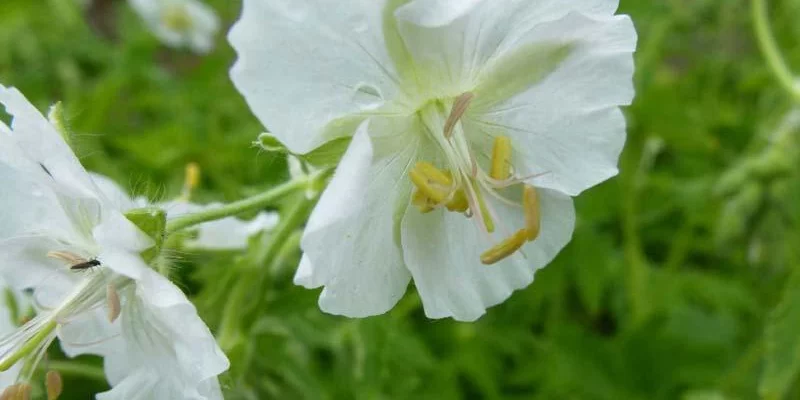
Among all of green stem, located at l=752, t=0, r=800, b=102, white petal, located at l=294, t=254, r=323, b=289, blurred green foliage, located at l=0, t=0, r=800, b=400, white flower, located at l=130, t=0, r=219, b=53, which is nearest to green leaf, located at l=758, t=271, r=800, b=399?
blurred green foliage, located at l=0, t=0, r=800, b=400

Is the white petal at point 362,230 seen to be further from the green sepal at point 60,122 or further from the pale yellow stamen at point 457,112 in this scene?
the green sepal at point 60,122

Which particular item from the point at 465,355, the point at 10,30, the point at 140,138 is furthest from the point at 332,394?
the point at 10,30

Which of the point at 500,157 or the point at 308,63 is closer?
the point at 308,63

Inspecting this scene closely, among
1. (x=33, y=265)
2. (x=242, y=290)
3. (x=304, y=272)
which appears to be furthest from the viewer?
(x=242, y=290)

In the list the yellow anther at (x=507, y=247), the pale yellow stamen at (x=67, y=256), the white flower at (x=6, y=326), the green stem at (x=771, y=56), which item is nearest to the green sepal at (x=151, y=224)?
the pale yellow stamen at (x=67, y=256)

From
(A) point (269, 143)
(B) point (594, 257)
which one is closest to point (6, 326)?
(A) point (269, 143)

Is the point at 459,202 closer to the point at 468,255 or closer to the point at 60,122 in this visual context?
the point at 468,255

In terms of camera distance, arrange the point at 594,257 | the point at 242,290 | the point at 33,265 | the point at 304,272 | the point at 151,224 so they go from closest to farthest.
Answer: the point at 304,272
the point at 151,224
the point at 33,265
the point at 242,290
the point at 594,257

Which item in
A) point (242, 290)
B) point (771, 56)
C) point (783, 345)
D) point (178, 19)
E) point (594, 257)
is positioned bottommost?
point (594, 257)
